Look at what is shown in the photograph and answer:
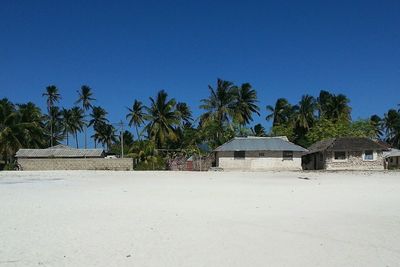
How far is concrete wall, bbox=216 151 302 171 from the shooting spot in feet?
133

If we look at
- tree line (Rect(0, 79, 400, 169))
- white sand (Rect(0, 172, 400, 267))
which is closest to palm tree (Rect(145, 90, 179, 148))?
tree line (Rect(0, 79, 400, 169))

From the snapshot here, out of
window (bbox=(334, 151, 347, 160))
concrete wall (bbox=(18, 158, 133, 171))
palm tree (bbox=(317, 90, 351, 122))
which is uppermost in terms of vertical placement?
palm tree (bbox=(317, 90, 351, 122))

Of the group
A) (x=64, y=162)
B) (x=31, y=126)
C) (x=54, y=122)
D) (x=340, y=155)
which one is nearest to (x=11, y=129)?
(x=31, y=126)

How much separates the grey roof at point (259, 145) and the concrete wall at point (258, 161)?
1.62 ft

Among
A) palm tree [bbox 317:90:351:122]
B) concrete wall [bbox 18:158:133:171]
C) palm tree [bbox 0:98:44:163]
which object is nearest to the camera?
concrete wall [bbox 18:158:133:171]

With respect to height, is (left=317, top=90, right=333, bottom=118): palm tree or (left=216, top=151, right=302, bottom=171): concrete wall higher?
(left=317, top=90, right=333, bottom=118): palm tree

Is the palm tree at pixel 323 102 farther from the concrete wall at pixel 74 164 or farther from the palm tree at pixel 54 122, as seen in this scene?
the palm tree at pixel 54 122

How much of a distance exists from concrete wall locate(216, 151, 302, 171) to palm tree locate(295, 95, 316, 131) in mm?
17196

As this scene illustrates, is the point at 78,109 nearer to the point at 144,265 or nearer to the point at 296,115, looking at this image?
the point at 296,115

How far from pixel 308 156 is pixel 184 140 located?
1490 cm

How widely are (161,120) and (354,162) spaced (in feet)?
66.9

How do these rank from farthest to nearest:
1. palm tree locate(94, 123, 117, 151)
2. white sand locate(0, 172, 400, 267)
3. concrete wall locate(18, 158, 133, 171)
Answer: palm tree locate(94, 123, 117, 151) → concrete wall locate(18, 158, 133, 171) → white sand locate(0, 172, 400, 267)

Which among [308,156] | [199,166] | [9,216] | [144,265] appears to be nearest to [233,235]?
[144,265]

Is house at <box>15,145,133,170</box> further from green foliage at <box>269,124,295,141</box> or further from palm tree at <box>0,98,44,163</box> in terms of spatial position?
green foliage at <box>269,124,295,141</box>
